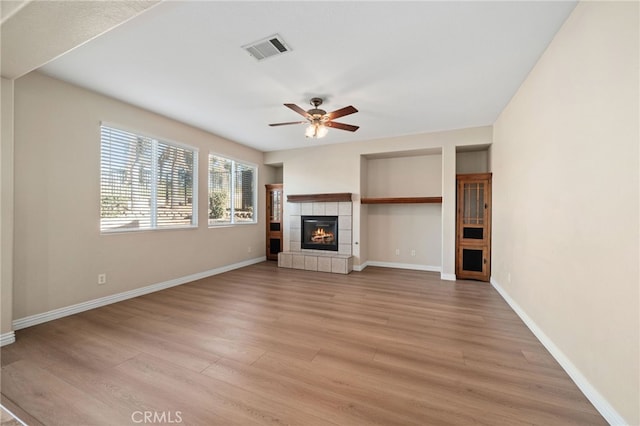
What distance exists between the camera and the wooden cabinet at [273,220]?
22.0ft

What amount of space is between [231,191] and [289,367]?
14.8ft

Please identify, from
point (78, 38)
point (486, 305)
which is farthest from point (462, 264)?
point (78, 38)

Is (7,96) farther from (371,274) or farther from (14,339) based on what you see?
(371,274)

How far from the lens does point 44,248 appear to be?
2.94m

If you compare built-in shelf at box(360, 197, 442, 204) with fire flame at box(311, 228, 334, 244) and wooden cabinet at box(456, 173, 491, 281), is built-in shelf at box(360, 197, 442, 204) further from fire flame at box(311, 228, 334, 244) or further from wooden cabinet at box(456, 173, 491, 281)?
fire flame at box(311, 228, 334, 244)

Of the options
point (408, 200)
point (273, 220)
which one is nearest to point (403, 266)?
point (408, 200)

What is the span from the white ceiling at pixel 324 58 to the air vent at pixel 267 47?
0.06 m

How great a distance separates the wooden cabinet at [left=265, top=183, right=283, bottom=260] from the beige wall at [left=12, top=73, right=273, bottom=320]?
2850mm

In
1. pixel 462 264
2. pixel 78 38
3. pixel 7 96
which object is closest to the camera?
pixel 78 38

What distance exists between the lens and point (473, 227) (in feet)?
16.1

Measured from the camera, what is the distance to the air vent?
91.7 inches

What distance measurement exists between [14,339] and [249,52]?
3.67 metres

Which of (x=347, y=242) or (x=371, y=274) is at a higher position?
(x=347, y=242)

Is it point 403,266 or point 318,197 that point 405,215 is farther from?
point 318,197
